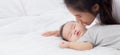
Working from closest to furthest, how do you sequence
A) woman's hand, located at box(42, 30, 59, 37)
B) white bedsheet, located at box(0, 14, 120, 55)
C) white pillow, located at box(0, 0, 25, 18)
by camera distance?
1. white bedsheet, located at box(0, 14, 120, 55)
2. woman's hand, located at box(42, 30, 59, 37)
3. white pillow, located at box(0, 0, 25, 18)

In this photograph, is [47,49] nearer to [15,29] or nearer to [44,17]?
[15,29]

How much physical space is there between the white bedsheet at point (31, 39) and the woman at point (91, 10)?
17cm

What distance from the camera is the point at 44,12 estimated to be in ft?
6.00

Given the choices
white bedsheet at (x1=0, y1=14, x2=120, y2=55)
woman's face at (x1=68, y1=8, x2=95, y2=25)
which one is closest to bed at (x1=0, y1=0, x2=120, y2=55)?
white bedsheet at (x1=0, y1=14, x2=120, y2=55)

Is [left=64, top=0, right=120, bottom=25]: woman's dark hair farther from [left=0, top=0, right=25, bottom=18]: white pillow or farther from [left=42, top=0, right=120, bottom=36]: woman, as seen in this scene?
[left=0, top=0, right=25, bottom=18]: white pillow

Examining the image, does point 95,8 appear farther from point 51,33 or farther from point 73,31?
point 51,33

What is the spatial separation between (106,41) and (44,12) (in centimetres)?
79

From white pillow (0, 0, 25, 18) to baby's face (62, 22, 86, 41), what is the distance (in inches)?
23.4

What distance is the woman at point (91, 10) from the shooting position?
117 centimetres

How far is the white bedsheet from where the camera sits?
1.10 metres

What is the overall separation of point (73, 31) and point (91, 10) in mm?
152

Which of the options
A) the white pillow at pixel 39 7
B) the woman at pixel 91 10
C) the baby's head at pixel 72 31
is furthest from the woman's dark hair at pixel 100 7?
the white pillow at pixel 39 7

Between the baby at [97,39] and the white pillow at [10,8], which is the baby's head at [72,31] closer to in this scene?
the baby at [97,39]

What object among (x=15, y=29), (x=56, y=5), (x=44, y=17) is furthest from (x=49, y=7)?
(x=15, y=29)
